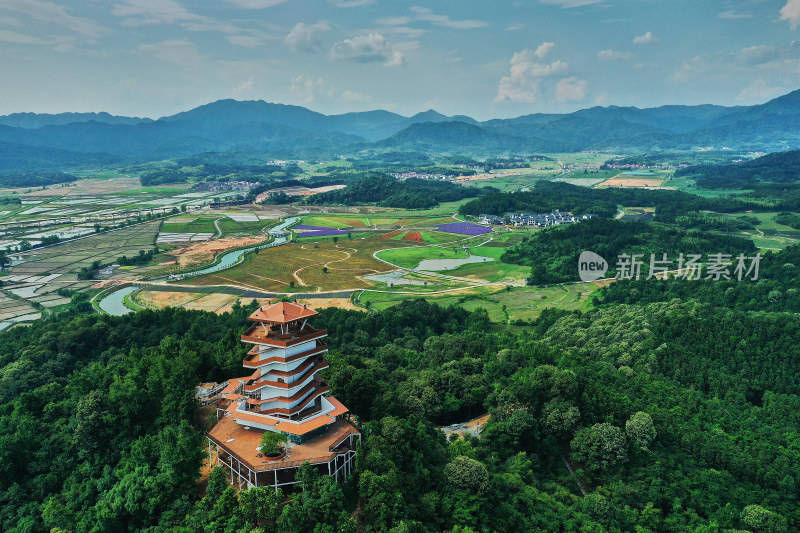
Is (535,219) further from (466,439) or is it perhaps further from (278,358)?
(278,358)

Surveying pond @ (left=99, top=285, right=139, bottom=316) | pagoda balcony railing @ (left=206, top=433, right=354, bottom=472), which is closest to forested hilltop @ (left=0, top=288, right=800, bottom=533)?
pagoda balcony railing @ (left=206, top=433, right=354, bottom=472)

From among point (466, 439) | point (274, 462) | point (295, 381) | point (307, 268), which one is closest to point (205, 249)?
point (307, 268)

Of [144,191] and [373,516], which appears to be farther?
[144,191]

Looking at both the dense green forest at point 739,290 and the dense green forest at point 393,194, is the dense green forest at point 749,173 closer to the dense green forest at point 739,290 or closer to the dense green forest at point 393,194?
the dense green forest at point 393,194

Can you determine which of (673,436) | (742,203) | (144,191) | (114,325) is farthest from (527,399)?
(144,191)

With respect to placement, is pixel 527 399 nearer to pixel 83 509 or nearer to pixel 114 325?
pixel 83 509

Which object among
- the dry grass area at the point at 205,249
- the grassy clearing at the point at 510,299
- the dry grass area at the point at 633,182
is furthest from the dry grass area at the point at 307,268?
the dry grass area at the point at 633,182
